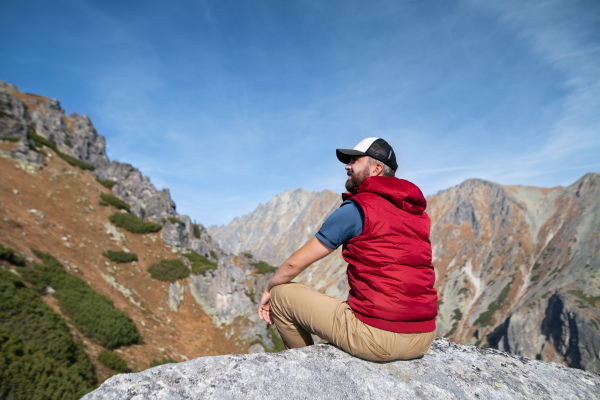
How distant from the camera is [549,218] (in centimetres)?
10569

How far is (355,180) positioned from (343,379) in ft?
7.10

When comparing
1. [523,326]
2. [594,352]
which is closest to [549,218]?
[523,326]

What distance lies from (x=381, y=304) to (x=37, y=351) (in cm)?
952

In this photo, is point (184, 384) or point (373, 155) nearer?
point (184, 384)


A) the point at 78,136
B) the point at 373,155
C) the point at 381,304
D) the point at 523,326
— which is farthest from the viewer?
the point at 523,326

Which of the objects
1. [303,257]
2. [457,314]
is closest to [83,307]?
[303,257]

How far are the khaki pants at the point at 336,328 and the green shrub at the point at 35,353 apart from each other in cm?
688

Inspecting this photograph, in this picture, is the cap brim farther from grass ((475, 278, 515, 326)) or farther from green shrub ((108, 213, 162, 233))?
grass ((475, 278, 515, 326))

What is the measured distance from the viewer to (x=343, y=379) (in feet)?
8.70

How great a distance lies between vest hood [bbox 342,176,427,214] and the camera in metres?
2.96

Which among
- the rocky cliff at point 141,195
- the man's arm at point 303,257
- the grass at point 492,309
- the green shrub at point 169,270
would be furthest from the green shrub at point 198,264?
the grass at point 492,309

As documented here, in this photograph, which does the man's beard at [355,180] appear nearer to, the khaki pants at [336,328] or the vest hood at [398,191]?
the vest hood at [398,191]

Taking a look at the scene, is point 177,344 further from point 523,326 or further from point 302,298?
point 523,326

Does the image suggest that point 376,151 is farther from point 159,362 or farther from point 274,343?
point 274,343
